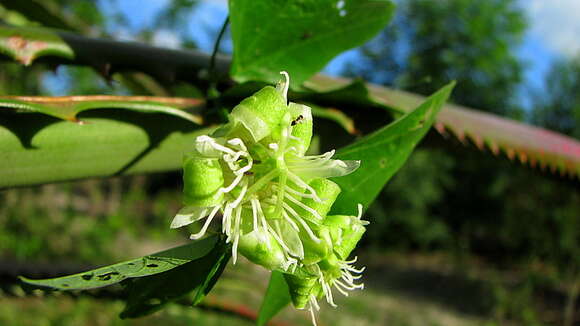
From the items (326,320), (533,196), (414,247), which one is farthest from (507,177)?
(326,320)

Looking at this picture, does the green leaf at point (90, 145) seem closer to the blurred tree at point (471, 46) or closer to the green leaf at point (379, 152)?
the green leaf at point (379, 152)

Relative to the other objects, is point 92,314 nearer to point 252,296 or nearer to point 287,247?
point 252,296

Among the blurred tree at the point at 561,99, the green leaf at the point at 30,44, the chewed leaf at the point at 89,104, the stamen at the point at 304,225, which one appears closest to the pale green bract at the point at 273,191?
the stamen at the point at 304,225

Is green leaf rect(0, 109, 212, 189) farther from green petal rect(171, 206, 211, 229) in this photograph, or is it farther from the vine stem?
green petal rect(171, 206, 211, 229)

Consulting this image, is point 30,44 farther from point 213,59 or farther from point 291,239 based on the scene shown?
point 291,239

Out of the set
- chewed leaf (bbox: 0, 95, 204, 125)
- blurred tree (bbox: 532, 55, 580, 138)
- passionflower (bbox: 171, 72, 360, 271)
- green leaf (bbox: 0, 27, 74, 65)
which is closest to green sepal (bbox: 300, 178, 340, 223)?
passionflower (bbox: 171, 72, 360, 271)

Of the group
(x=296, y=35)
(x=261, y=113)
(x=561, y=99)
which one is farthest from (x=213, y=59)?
(x=561, y=99)

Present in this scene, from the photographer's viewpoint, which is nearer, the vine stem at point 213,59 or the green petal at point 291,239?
the green petal at point 291,239
